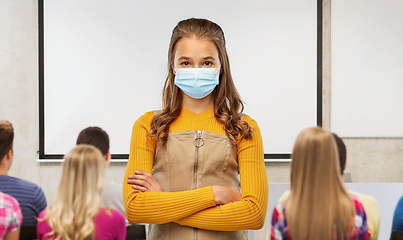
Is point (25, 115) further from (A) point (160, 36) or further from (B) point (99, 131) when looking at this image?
(B) point (99, 131)

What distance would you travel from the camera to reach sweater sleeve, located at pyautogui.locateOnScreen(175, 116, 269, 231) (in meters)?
1.31

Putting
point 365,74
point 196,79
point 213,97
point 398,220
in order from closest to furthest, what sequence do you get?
point 398,220 → point 196,79 → point 213,97 → point 365,74

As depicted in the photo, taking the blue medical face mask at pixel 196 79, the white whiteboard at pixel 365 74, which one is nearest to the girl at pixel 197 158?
the blue medical face mask at pixel 196 79

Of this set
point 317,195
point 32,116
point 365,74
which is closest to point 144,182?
point 317,195

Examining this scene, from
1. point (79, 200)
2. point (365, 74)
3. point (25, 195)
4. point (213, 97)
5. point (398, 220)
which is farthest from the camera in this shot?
point (365, 74)

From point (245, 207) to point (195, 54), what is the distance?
2.30ft

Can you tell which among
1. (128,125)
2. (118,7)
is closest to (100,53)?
(118,7)

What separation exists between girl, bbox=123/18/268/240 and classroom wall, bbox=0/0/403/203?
6.81 feet

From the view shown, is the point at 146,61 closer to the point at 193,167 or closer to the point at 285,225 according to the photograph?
the point at 193,167

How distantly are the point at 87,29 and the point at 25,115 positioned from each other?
113 cm

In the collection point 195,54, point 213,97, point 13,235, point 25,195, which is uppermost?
point 195,54

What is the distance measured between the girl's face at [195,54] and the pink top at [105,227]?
0.75m

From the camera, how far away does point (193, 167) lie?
139 centimetres

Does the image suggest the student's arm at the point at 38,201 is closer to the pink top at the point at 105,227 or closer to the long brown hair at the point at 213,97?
the pink top at the point at 105,227
